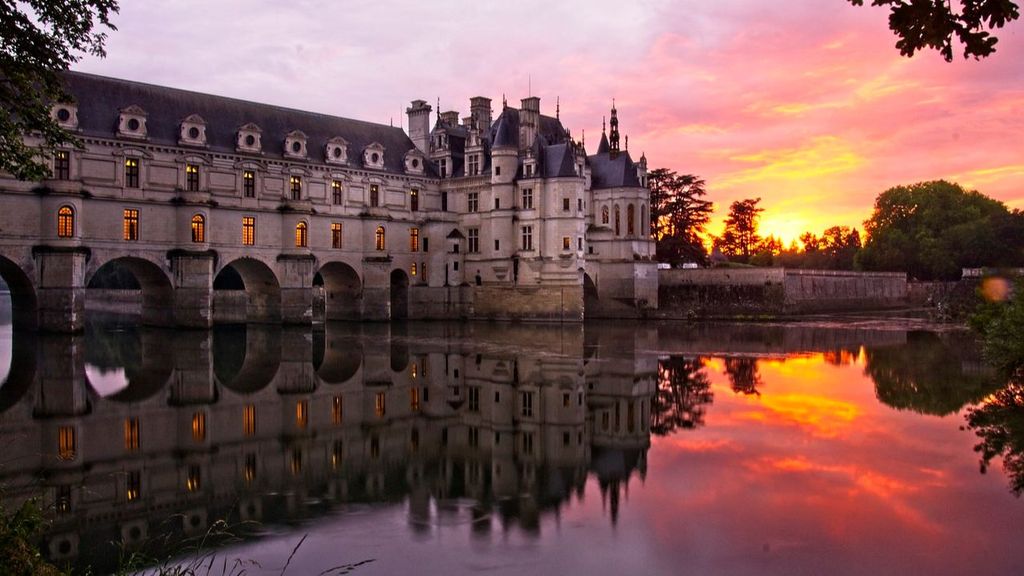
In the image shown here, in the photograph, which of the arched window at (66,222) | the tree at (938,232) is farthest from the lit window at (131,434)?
the tree at (938,232)

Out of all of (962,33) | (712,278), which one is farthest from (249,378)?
(712,278)

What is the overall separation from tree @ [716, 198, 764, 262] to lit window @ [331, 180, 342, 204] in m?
55.1

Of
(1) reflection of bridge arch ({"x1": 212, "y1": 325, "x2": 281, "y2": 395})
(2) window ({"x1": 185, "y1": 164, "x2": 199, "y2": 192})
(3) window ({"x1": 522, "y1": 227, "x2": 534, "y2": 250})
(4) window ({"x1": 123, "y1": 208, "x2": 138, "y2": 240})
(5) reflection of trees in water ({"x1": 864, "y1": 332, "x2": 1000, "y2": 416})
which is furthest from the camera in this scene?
(3) window ({"x1": 522, "y1": 227, "x2": 534, "y2": 250})

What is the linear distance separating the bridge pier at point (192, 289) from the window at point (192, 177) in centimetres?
370

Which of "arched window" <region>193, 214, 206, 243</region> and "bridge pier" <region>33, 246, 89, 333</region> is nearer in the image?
"bridge pier" <region>33, 246, 89, 333</region>

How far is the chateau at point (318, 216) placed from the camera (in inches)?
1379

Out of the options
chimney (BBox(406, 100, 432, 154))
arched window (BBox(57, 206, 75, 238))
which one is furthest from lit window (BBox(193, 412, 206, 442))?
chimney (BBox(406, 100, 432, 154))

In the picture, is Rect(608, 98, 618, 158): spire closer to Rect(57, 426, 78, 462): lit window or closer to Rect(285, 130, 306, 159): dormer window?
Rect(285, 130, 306, 159): dormer window

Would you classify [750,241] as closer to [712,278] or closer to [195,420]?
[712,278]

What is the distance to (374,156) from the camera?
158 ft

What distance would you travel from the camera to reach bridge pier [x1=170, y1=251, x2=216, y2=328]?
36844 millimetres

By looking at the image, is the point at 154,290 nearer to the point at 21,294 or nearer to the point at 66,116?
the point at 21,294

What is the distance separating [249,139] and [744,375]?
97.1 ft

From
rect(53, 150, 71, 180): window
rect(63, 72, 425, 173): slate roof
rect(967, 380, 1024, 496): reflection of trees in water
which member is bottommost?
rect(967, 380, 1024, 496): reflection of trees in water
